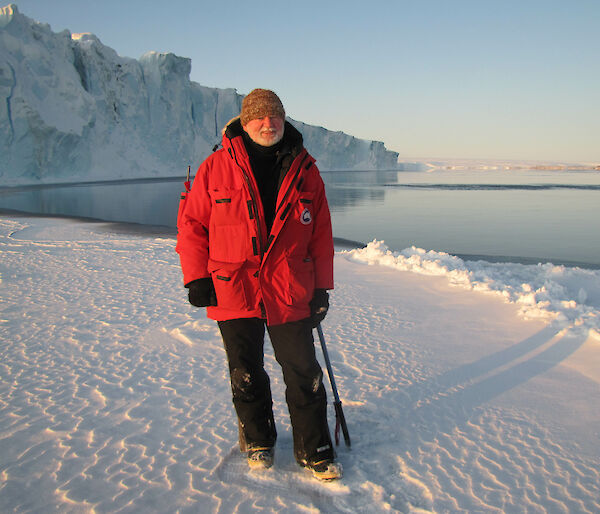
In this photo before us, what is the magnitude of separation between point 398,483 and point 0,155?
37.1 m

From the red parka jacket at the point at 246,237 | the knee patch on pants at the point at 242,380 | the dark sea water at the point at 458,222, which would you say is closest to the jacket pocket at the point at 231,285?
the red parka jacket at the point at 246,237

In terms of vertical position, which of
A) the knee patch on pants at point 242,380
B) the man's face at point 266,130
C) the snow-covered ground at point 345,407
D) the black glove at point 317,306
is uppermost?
the man's face at point 266,130

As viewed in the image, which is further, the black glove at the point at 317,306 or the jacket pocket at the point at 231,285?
the black glove at the point at 317,306

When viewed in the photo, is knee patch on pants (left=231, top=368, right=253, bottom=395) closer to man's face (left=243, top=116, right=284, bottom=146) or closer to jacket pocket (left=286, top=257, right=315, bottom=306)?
jacket pocket (left=286, top=257, right=315, bottom=306)

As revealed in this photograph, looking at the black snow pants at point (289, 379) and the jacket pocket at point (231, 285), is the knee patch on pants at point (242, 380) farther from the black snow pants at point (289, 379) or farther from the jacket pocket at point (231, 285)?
the jacket pocket at point (231, 285)

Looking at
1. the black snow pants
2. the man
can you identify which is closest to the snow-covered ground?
the black snow pants

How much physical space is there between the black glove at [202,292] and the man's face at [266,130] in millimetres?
591

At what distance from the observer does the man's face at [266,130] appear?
171 cm

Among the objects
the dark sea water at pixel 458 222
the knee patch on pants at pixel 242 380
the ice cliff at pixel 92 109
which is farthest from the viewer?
the ice cliff at pixel 92 109

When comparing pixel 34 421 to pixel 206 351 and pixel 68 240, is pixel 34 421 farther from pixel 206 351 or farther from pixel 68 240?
pixel 68 240

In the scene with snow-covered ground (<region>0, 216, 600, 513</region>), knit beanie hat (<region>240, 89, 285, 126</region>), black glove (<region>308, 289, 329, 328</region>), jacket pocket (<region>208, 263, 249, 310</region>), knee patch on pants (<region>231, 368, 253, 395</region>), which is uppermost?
knit beanie hat (<region>240, 89, 285, 126</region>)

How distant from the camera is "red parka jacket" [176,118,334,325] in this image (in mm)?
1722

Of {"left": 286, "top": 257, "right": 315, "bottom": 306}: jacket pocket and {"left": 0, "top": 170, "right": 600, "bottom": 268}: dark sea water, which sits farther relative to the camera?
{"left": 0, "top": 170, "right": 600, "bottom": 268}: dark sea water

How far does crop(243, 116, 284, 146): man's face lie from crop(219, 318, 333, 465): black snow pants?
2.35 feet
